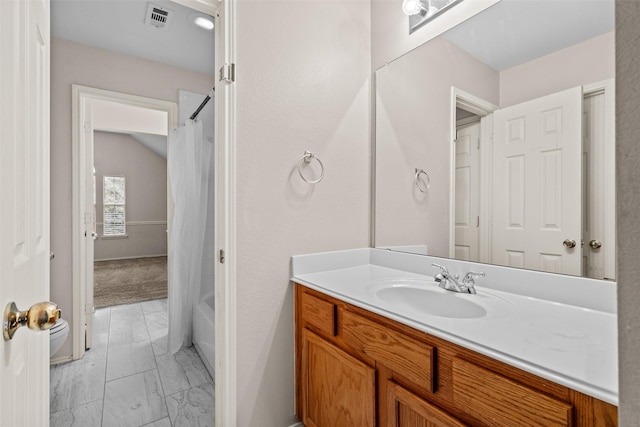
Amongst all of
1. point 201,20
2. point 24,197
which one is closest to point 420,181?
point 24,197

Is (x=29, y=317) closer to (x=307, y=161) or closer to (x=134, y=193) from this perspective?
(x=307, y=161)

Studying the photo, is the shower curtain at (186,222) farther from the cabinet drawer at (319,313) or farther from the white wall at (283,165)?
the cabinet drawer at (319,313)

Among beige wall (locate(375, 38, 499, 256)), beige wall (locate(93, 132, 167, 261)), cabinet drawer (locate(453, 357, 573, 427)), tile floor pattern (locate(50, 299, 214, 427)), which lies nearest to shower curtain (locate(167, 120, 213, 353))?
tile floor pattern (locate(50, 299, 214, 427))

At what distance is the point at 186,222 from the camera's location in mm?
2498

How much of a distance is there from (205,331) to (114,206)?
597 centimetres

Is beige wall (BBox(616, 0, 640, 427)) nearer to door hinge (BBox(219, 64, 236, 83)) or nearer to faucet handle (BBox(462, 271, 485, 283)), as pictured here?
faucet handle (BBox(462, 271, 485, 283))

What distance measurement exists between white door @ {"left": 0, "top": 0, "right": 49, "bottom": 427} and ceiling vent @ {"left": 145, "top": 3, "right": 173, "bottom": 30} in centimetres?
149

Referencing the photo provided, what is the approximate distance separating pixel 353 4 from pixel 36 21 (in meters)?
1.50

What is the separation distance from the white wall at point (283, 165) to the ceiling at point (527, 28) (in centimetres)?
63

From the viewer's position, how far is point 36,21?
75cm

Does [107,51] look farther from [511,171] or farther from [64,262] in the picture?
[511,171]

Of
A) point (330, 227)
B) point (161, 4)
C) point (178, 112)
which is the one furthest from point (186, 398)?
point (161, 4)

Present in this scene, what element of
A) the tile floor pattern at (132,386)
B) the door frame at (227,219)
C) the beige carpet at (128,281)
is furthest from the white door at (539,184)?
the beige carpet at (128,281)

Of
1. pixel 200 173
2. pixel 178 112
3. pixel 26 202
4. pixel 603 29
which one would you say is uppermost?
pixel 178 112
